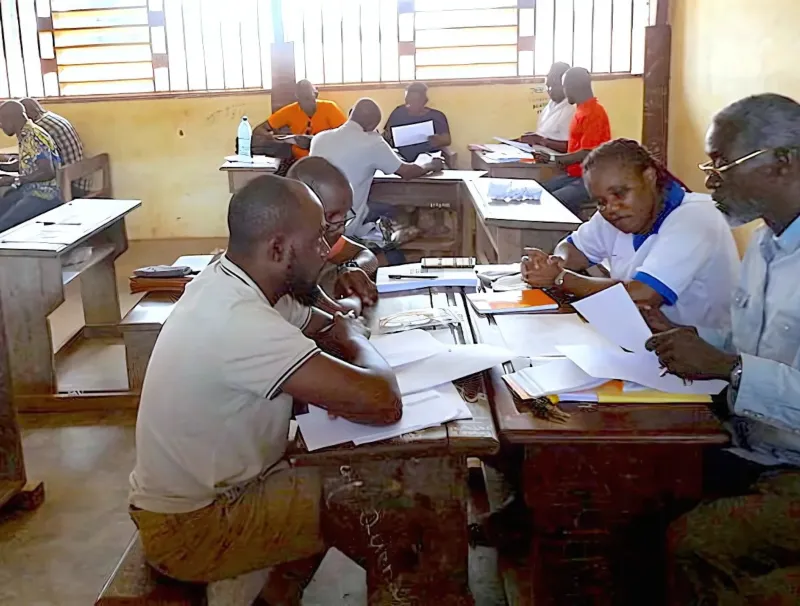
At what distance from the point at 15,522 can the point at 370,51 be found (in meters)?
5.55

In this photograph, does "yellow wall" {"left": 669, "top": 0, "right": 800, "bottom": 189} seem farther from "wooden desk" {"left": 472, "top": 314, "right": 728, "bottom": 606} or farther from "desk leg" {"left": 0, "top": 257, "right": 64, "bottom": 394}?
"desk leg" {"left": 0, "top": 257, "right": 64, "bottom": 394}

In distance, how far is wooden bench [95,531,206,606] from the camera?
1.66 metres

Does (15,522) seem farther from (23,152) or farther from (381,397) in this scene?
(23,152)

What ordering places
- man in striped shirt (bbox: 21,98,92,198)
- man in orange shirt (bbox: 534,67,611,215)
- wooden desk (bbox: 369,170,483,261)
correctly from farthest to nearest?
man in striped shirt (bbox: 21,98,92,198) → man in orange shirt (bbox: 534,67,611,215) → wooden desk (bbox: 369,170,483,261)

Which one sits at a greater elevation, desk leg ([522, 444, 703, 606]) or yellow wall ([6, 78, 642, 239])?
yellow wall ([6, 78, 642, 239])

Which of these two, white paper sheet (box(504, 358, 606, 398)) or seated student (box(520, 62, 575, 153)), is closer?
white paper sheet (box(504, 358, 606, 398))

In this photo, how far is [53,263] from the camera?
3.94 meters

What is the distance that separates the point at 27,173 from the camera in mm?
5898

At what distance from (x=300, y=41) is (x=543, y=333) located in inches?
234

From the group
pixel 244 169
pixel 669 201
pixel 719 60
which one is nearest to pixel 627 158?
pixel 669 201

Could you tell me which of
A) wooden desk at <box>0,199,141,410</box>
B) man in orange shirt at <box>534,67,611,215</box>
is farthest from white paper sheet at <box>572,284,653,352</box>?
man in orange shirt at <box>534,67,611,215</box>

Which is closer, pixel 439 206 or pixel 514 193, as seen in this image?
pixel 514 193

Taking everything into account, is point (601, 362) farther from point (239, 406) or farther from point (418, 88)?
point (418, 88)

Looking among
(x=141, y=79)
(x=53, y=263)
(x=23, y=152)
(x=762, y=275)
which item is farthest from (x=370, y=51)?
(x=762, y=275)
